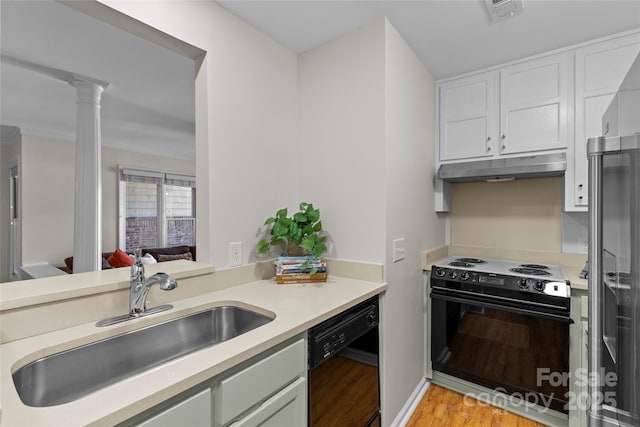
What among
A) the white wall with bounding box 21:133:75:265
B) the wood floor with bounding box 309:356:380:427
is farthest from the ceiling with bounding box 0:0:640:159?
the wood floor with bounding box 309:356:380:427

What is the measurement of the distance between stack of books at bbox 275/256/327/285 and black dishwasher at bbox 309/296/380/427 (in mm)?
330

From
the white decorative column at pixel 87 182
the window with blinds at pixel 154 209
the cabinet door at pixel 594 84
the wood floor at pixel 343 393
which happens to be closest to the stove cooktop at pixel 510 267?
the cabinet door at pixel 594 84

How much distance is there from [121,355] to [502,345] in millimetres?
2076

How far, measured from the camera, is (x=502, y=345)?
1.92m

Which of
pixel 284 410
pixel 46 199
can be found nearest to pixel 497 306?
pixel 284 410

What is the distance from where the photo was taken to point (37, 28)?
1.84 m

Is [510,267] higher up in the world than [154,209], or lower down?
lower down

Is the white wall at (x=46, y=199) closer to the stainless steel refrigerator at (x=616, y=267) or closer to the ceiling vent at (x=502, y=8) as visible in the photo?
the ceiling vent at (x=502, y=8)

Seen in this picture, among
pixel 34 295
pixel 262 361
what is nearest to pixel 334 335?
pixel 262 361

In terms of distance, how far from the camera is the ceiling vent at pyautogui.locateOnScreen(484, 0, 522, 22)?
1.58 meters

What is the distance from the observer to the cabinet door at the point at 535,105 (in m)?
2.01

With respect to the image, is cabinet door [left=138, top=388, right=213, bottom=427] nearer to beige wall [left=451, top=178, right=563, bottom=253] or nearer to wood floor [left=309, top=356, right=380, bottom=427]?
wood floor [left=309, top=356, right=380, bottom=427]

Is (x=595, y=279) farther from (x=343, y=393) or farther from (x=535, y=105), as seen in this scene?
(x=535, y=105)

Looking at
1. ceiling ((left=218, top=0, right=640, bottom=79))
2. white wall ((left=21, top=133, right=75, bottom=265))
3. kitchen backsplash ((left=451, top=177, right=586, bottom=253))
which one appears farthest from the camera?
white wall ((left=21, top=133, right=75, bottom=265))
